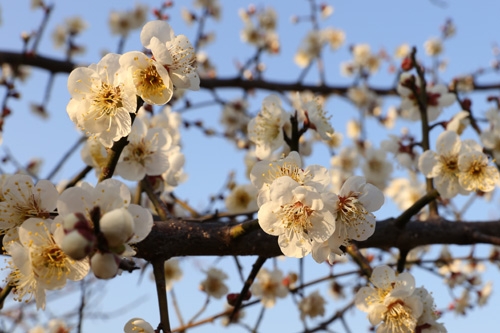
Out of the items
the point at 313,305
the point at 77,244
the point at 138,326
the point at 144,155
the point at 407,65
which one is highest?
the point at 407,65

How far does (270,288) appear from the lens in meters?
3.21

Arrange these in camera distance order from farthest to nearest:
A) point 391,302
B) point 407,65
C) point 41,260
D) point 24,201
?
point 407,65, point 391,302, point 24,201, point 41,260

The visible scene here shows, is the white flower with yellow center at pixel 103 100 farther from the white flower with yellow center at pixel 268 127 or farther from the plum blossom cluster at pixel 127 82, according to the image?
the white flower with yellow center at pixel 268 127

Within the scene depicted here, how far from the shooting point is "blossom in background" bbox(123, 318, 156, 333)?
1.31 metres

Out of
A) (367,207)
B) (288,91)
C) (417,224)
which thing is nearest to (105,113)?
(367,207)

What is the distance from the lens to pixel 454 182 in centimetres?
199

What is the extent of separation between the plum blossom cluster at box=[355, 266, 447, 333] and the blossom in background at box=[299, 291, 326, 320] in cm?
169

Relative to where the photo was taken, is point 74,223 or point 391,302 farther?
point 391,302

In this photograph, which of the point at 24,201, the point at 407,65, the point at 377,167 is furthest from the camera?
the point at 377,167

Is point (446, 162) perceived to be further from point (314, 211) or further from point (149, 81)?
point (149, 81)

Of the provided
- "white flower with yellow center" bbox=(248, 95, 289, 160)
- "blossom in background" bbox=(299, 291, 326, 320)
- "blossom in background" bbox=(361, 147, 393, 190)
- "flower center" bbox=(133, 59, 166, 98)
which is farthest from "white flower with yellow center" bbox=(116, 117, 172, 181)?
"blossom in background" bbox=(361, 147, 393, 190)

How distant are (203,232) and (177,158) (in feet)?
1.86

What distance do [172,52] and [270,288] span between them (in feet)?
7.13

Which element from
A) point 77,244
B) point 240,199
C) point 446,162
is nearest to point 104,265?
point 77,244
